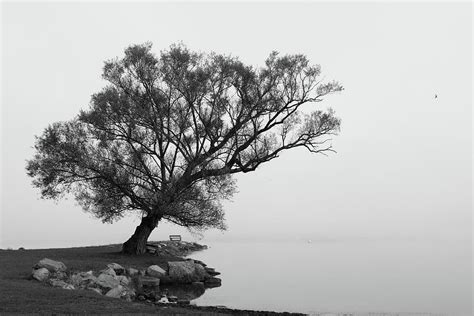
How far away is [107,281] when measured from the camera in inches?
933

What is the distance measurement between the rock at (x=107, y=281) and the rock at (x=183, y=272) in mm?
6005

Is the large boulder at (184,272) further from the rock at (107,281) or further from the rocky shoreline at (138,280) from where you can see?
the rock at (107,281)

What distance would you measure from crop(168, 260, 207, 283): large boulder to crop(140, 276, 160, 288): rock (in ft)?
5.88

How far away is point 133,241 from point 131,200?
343 centimetres

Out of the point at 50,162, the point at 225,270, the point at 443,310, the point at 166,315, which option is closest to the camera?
the point at 166,315

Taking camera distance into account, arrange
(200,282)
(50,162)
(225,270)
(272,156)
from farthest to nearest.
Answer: (225,270) < (272,156) < (50,162) < (200,282)

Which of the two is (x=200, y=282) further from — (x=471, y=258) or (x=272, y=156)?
(x=471, y=258)

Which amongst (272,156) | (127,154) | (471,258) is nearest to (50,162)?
(127,154)

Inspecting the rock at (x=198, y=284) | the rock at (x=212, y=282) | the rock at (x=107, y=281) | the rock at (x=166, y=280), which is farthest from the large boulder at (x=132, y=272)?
the rock at (x=212, y=282)

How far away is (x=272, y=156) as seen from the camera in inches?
1492

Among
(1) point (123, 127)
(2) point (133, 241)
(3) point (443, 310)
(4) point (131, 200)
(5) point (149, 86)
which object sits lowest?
(3) point (443, 310)

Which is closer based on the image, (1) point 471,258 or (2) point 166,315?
(2) point 166,315

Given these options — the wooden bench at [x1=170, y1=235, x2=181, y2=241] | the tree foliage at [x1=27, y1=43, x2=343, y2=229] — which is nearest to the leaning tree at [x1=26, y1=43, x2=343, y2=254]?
the tree foliage at [x1=27, y1=43, x2=343, y2=229]

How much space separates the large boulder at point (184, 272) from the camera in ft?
99.3
